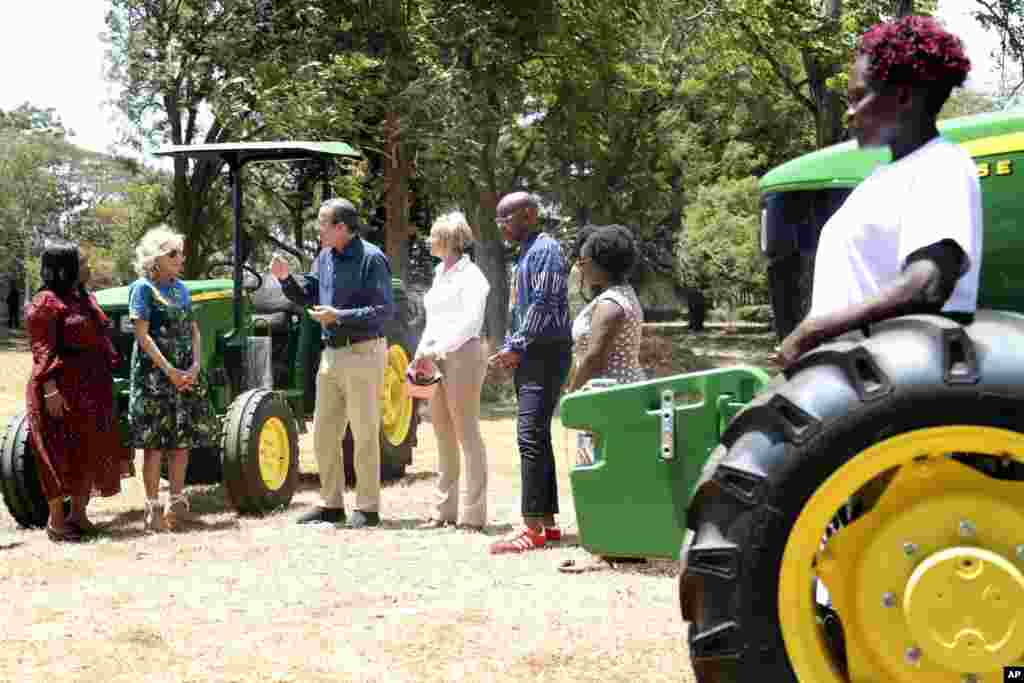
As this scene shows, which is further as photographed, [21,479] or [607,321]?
[21,479]

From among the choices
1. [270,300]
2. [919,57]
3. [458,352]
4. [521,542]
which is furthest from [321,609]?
[270,300]

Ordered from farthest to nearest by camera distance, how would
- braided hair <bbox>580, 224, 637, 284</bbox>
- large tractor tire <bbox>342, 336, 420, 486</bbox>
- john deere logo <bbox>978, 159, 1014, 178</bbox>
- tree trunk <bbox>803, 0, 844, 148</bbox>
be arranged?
tree trunk <bbox>803, 0, 844, 148</bbox> < large tractor tire <bbox>342, 336, 420, 486</bbox> < braided hair <bbox>580, 224, 637, 284</bbox> < john deere logo <bbox>978, 159, 1014, 178</bbox>

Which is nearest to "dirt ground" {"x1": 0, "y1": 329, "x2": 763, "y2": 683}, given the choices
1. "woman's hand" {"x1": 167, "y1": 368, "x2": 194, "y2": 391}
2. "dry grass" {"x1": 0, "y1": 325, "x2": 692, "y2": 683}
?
"dry grass" {"x1": 0, "y1": 325, "x2": 692, "y2": 683}

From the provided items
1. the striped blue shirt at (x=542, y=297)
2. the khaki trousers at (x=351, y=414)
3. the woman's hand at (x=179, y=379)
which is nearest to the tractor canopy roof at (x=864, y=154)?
the striped blue shirt at (x=542, y=297)

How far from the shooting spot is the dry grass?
4.83m

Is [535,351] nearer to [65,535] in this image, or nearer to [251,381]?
[251,381]

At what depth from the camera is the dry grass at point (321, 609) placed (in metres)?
4.83

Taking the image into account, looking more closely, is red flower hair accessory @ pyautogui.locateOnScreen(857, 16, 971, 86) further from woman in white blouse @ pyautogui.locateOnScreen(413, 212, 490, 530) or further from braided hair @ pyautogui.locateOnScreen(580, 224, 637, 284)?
woman in white blouse @ pyautogui.locateOnScreen(413, 212, 490, 530)

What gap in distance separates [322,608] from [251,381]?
11.8 feet

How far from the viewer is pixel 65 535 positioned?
Answer: 7.70 metres

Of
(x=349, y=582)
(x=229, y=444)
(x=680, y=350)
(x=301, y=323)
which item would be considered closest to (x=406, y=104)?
(x=301, y=323)

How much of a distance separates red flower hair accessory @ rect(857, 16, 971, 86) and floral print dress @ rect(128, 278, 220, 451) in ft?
18.3

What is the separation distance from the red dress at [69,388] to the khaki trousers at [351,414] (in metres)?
1.29

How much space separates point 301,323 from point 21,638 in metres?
4.38
